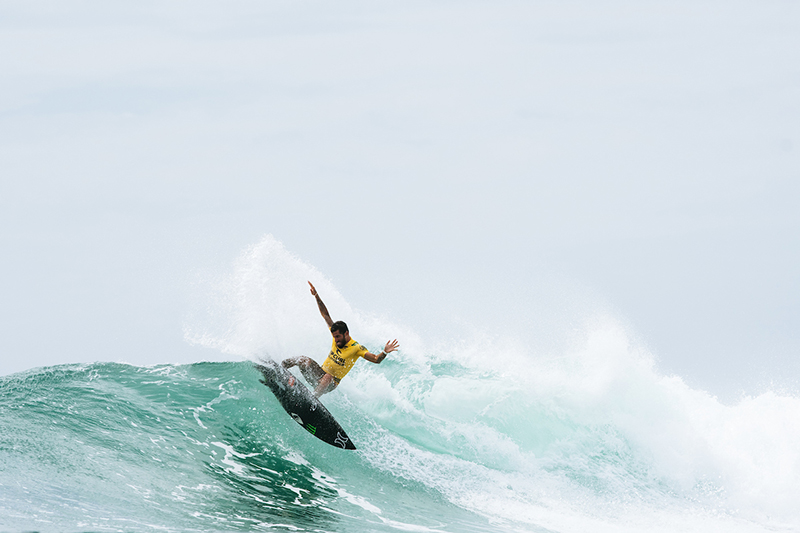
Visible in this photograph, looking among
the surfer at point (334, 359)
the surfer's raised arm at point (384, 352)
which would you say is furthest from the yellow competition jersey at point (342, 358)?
the surfer's raised arm at point (384, 352)

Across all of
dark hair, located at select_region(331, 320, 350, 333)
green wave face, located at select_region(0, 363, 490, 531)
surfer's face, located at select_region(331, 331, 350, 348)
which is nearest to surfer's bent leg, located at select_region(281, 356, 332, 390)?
green wave face, located at select_region(0, 363, 490, 531)

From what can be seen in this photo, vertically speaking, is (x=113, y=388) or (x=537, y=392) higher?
(x=537, y=392)

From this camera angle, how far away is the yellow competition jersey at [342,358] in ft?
31.1

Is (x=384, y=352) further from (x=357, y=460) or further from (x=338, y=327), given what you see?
(x=357, y=460)

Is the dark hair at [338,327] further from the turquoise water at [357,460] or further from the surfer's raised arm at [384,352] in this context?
the turquoise water at [357,460]

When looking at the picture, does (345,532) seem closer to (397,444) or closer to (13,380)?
(397,444)

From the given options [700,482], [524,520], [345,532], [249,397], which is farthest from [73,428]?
[700,482]

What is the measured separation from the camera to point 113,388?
36.2ft

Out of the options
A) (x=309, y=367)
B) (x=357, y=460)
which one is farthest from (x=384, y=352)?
(x=357, y=460)

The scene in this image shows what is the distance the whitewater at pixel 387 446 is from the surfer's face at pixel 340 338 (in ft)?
5.38

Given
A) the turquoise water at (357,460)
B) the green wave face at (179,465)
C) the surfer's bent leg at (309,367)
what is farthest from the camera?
the surfer's bent leg at (309,367)

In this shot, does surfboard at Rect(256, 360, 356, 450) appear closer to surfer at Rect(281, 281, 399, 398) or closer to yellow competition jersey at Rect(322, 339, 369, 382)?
surfer at Rect(281, 281, 399, 398)

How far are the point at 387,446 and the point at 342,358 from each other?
5.70ft

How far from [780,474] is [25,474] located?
12.9 meters
